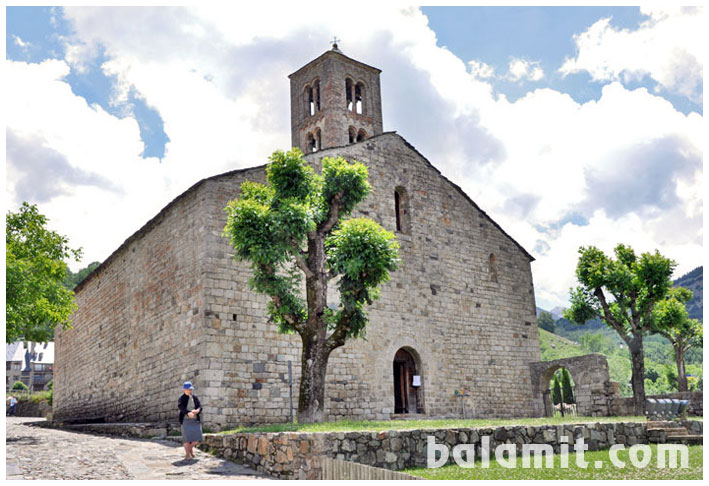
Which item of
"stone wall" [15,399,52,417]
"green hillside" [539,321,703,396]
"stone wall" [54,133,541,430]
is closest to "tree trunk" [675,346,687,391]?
"stone wall" [54,133,541,430]

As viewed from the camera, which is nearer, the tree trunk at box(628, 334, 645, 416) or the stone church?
the stone church

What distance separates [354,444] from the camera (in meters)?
9.92

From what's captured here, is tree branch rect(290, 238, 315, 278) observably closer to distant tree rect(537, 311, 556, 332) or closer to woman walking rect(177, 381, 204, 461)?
woman walking rect(177, 381, 204, 461)

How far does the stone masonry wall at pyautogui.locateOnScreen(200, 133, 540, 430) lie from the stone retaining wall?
12.1 ft

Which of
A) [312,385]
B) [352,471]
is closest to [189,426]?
[312,385]

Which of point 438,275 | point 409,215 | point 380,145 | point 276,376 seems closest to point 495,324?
point 438,275

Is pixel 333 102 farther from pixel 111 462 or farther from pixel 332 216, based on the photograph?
pixel 111 462

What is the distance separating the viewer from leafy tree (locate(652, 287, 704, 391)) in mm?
27453

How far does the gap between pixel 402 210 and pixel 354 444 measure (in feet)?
39.9

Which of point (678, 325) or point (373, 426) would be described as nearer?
point (373, 426)

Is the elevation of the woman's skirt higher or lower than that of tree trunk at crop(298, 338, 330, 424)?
lower

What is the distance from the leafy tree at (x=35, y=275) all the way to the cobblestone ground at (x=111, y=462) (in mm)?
3086

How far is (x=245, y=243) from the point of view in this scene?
14141mm

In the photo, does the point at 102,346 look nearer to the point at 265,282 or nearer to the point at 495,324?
the point at 265,282
